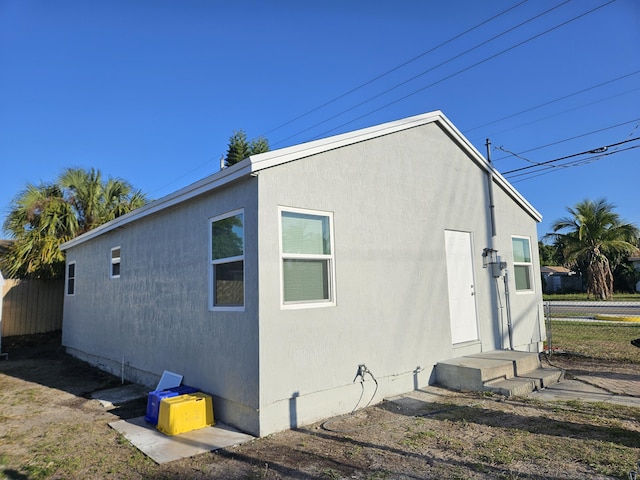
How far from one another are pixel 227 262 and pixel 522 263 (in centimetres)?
702

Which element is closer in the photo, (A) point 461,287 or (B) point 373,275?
(B) point 373,275

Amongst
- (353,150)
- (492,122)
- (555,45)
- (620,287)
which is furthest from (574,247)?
(353,150)

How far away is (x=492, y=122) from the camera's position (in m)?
12.2

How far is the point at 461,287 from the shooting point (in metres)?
7.49

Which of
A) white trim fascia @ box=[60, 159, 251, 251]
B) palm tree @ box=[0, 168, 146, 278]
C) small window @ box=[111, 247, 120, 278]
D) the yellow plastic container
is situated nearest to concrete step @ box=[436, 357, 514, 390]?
the yellow plastic container

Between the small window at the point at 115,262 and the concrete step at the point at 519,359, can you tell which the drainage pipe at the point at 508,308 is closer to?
the concrete step at the point at 519,359

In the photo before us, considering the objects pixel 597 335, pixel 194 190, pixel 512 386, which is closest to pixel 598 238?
pixel 597 335

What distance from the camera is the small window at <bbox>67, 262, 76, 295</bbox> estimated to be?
39.0 feet

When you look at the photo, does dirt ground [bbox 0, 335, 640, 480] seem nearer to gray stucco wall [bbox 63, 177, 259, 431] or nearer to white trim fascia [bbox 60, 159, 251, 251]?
gray stucco wall [bbox 63, 177, 259, 431]

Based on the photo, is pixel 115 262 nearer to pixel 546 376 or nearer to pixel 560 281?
pixel 546 376

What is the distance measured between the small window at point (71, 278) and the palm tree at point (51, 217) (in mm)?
958

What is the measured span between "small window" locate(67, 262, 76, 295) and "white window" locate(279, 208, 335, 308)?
9582 mm

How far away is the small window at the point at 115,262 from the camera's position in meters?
8.91

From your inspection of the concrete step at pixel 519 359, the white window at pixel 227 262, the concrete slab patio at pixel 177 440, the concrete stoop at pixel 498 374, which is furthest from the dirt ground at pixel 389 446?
the white window at pixel 227 262
